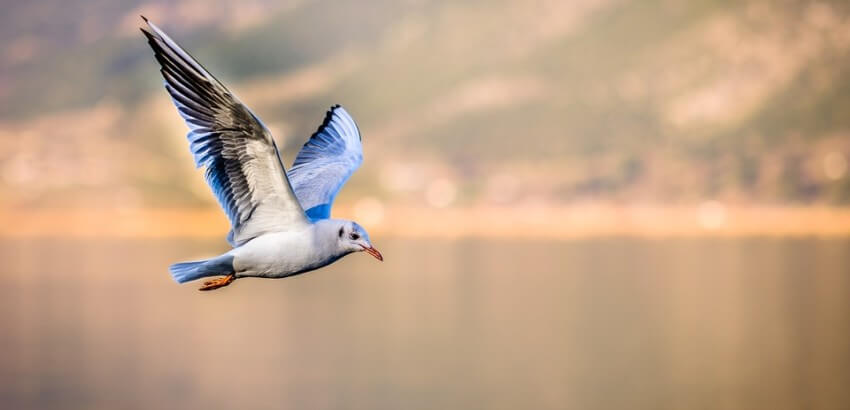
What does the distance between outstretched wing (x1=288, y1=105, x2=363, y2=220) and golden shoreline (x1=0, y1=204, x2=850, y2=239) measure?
97.1 metres

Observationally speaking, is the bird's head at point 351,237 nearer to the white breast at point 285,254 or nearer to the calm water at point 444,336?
the white breast at point 285,254

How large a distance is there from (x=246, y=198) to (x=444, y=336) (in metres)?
45.4

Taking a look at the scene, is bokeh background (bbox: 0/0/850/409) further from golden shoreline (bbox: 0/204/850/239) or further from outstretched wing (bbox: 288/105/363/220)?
outstretched wing (bbox: 288/105/363/220)

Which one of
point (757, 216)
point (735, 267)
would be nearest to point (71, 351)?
point (735, 267)

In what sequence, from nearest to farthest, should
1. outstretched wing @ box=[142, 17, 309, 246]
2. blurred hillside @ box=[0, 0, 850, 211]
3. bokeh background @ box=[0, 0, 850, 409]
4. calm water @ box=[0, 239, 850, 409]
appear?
outstretched wing @ box=[142, 17, 309, 246], calm water @ box=[0, 239, 850, 409], bokeh background @ box=[0, 0, 850, 409], blurred hillside @ box=[0, 0, 850, 211]

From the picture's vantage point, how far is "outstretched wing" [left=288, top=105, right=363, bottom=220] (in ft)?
35.1

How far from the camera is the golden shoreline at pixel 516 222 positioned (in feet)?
375

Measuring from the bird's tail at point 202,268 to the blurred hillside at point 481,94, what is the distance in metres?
85.0

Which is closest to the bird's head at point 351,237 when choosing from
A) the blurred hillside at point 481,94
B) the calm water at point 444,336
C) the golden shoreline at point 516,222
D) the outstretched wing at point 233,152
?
the outstretched wing at point 233,152

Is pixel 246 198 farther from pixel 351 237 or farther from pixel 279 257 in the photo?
pixel 351 237

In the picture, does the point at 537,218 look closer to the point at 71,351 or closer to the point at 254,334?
the point at 254,334

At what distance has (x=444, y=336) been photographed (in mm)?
54281

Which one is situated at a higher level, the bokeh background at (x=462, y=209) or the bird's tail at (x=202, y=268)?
the bokeh background at (x=462, y=209)

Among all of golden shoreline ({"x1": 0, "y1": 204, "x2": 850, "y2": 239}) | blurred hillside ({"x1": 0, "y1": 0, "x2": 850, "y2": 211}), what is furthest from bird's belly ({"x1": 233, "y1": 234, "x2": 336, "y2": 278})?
golden shoreline ({"x1": 0, "y1": 204, "x2": 850, "y2": 239})
